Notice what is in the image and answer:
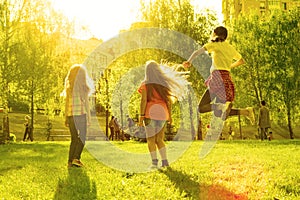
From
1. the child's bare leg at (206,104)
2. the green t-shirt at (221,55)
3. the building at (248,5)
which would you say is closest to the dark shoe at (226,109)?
the child's bare leg at (206,104)

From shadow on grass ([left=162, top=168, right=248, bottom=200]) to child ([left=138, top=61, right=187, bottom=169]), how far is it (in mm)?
1175

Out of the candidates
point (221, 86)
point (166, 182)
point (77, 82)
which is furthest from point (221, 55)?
point (77, 82)

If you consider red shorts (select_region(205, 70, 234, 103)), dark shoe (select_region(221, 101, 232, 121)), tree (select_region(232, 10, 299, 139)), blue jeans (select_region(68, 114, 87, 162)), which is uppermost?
tree (select_region(232, 10, 299, 139))

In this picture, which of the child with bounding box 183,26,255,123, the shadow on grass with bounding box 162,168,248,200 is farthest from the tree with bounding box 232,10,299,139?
the shadow on grass with bounding box 162,168,248,200

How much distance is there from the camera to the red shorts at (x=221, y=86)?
26.3ft

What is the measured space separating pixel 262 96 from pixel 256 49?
4.05m

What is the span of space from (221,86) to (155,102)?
1343mm

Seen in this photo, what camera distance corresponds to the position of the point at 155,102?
8102mm

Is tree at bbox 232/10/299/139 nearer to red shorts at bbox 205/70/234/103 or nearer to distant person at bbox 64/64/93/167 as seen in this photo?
red shorts at bbox 205/70/234/103

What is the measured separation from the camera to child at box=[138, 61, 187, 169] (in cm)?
806

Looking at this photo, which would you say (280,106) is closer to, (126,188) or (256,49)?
(256,49)

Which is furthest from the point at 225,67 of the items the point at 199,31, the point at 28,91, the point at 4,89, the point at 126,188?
the point at 28,91

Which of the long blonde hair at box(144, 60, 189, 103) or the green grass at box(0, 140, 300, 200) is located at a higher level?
the long blonde hair at box(144, 60, 189, 103)

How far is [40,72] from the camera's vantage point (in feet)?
99.0
